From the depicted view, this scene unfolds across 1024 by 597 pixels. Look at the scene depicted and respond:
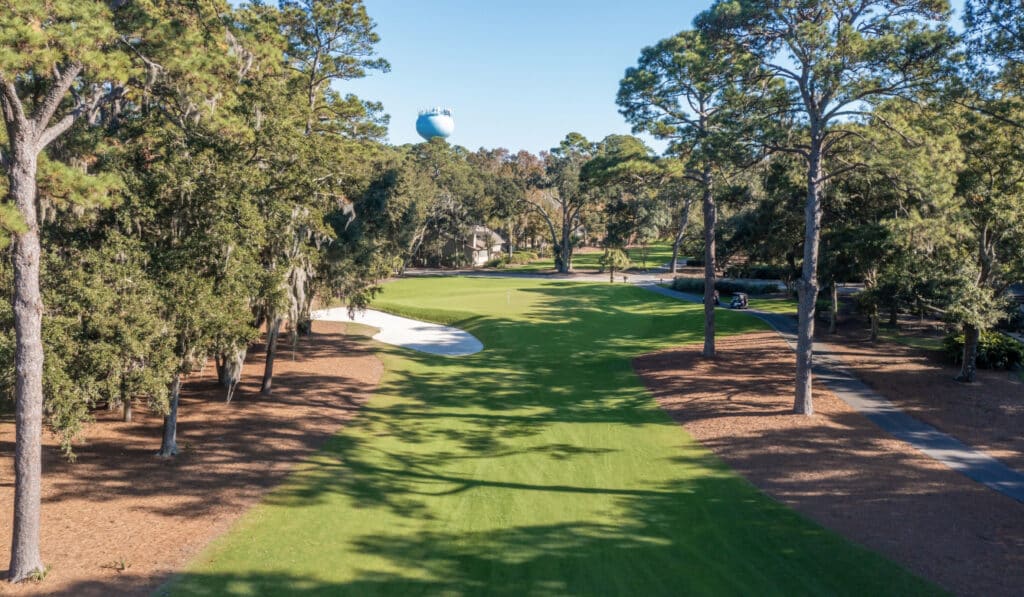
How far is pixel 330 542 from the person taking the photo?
11844 mm

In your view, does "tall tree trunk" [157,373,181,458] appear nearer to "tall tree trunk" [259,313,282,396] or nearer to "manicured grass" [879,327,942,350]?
"tall tree trunk" [259,313,282,396]

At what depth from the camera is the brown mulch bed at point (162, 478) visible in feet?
35.7

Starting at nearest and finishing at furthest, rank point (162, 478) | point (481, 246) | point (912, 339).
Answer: point (162, 478) < point (912, 339) < point (481, 246)

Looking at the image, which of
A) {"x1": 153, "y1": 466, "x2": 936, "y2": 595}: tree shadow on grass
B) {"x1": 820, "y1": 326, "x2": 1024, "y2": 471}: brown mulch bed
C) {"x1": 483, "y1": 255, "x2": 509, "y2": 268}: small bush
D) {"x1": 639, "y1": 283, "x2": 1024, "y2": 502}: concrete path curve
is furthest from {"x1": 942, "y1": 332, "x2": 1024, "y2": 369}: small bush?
{"x1": 483, "y1": 255, "x2": 509, "y2": 268}: small bush

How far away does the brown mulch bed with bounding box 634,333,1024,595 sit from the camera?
10.5 m

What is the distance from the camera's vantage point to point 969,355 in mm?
21125

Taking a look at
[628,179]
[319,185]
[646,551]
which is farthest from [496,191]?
[646,551]

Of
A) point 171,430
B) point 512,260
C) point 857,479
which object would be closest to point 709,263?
point 857,479

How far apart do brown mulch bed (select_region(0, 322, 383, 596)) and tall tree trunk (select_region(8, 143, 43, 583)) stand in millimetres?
671

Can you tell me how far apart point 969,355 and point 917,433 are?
6.58 meters

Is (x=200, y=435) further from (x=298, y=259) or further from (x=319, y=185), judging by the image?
Answer: (x=319, y=185)

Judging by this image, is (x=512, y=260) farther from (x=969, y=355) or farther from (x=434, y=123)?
(x=969, y=355)

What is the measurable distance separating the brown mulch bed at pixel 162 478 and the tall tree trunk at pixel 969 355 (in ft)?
72.0

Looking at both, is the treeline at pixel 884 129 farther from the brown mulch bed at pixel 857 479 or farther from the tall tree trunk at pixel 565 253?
the tall tree trunk at pixel 565 253
